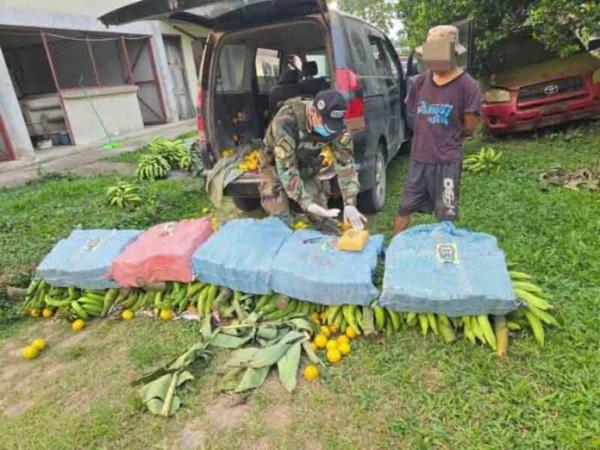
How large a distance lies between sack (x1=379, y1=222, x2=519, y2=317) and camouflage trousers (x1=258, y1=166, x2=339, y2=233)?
3.48 ft

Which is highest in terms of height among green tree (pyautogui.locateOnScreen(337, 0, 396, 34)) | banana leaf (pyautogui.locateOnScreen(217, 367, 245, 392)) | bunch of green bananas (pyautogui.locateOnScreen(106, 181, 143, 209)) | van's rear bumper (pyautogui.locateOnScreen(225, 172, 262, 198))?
green tree (pyautogui.locateOnScreen(337, 0, 396, 34))

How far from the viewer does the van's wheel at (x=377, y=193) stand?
13.8ft

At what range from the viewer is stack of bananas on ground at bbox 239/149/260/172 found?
13.5 ft

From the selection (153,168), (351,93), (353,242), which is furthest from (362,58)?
(153,168)

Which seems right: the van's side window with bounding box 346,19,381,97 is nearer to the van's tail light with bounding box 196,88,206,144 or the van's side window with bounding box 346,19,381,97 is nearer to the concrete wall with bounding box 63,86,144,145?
the van's tail light with bounding box 196,88,206,144

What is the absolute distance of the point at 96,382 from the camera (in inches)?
97.5

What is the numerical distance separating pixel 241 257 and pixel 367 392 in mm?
1131

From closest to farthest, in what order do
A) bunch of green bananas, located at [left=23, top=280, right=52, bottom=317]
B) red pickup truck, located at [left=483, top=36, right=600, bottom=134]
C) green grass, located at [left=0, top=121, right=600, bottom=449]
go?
green grass, located at [left=0, top=121, right=600, bottom=449], bunch of green bananas, located at [left=23, top=280, right=52, bottom=317], red pickup truck, located at [left=483, top=36, right=600, bottom=134]

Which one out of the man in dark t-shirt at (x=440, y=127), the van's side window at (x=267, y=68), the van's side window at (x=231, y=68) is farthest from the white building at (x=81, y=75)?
the man in dark t-shirt at (x=440, y=127)

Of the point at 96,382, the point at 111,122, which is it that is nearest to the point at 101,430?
the point at 96,382

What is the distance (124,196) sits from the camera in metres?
5.14

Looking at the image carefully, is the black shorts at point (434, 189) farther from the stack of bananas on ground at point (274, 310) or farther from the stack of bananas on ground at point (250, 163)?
the stack of bananas on ground at point (250, 163)

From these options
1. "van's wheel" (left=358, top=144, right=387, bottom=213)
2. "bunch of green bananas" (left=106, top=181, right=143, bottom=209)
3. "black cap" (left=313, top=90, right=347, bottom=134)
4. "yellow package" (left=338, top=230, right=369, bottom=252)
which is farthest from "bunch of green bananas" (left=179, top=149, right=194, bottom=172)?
"yellow package" (left=338, top=230, right=369, bottom=252)

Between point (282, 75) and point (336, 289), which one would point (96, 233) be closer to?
point (336, 289)
